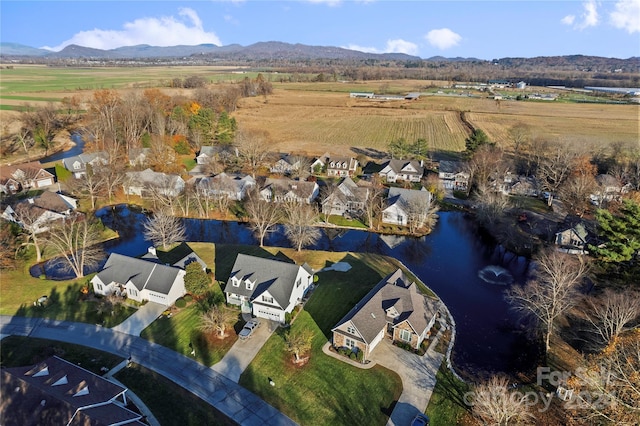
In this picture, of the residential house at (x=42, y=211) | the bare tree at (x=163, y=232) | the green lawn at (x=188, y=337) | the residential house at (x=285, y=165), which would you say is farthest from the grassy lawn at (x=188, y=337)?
the residential house at (x=285, y=165)

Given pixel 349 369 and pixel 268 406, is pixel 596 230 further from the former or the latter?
pixel 268 406

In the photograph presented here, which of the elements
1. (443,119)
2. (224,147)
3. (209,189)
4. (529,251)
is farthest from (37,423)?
(443,119)

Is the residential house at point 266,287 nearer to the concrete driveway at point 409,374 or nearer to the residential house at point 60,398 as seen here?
the concrete driveway at point 409,374

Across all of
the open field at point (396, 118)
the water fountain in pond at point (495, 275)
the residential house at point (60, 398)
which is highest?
the open field at point (396, 118)

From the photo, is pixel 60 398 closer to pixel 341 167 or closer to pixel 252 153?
pixel 252 153

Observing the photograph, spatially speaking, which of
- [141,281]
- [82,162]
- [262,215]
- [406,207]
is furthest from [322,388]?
[82,162]
